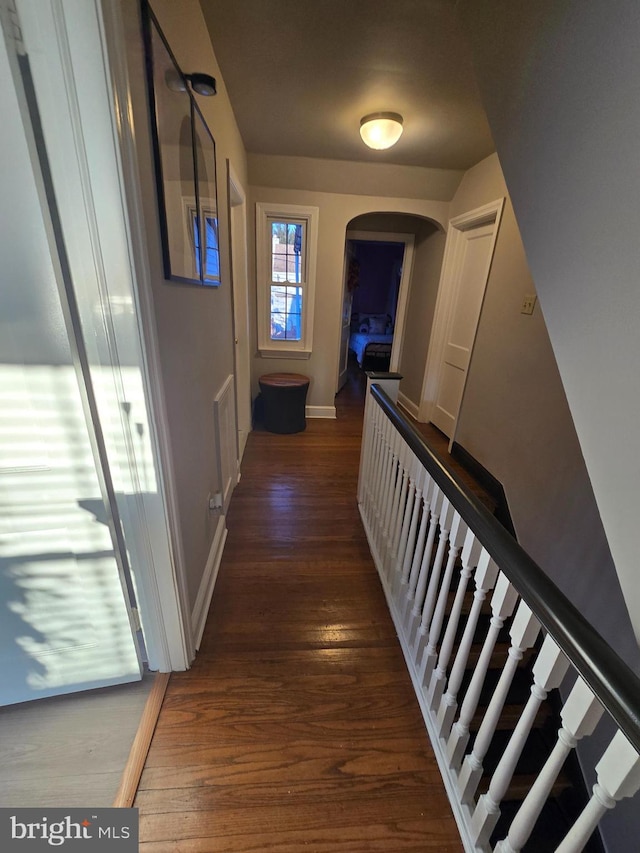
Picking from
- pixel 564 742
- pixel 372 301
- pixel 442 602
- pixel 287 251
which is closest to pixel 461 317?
pixel 287 251

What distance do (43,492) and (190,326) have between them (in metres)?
0.74

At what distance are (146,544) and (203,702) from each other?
25.3 inches

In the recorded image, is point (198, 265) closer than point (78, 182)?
No

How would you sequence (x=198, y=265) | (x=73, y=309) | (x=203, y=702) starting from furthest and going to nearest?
(x=198, y=265) → (x=203, y=702) → (x=73, y=309)

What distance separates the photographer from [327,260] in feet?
11.1

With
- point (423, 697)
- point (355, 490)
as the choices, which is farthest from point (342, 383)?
point (423, 697)

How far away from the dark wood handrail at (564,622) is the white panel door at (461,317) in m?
2.42

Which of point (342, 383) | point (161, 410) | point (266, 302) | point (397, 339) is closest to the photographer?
point (161, 410)

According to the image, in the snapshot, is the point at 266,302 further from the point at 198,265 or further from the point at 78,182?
the point at 78,182

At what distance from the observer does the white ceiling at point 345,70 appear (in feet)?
4.64

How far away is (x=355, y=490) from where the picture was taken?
2.56 m

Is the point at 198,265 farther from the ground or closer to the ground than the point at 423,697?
farther from the ground

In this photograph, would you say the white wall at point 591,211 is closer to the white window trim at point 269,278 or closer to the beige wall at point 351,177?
the beige wall at point 351,177

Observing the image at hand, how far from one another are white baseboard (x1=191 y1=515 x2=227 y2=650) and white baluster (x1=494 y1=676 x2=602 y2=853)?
1123mm
